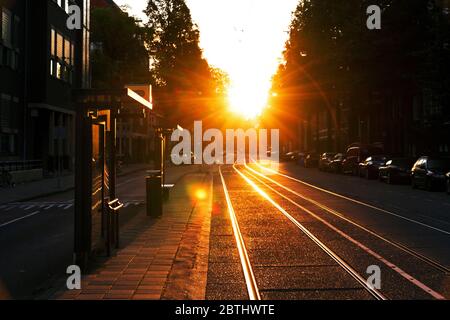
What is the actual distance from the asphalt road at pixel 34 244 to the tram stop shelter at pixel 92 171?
2.04ft

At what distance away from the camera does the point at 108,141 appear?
31.7ft

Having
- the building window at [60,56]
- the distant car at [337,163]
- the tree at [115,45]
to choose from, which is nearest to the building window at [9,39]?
the building window at [60,56]

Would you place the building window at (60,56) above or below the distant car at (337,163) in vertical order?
above

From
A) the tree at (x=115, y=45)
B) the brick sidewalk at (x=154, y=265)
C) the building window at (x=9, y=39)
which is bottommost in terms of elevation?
the brick sidewalk at (x=154, y=265)

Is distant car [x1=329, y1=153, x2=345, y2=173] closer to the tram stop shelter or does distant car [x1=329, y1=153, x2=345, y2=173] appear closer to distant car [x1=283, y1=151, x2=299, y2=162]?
distant car [x1=283, y1=151, x2=299, y2=162]

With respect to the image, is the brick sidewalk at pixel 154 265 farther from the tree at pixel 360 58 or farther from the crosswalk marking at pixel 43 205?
the tree at pixel 360 58

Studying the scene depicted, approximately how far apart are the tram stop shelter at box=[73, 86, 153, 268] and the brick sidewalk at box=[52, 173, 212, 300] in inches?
14.6

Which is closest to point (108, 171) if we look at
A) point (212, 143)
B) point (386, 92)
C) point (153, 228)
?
point (153, 228)

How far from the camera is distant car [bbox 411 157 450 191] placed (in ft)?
85.3

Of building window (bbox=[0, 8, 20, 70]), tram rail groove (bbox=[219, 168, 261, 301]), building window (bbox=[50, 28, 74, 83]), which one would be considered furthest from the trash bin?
building window (bbox=[50, 28, 74, 83])

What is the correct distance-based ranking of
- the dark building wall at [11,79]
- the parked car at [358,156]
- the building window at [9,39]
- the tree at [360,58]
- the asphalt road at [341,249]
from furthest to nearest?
the parked car at [358,156] < the tree at [360,58] < the dark building wall at [11,79] < the building window at [9,39] < the asphalt road at [341,249]

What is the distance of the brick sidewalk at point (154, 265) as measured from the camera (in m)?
6.87
